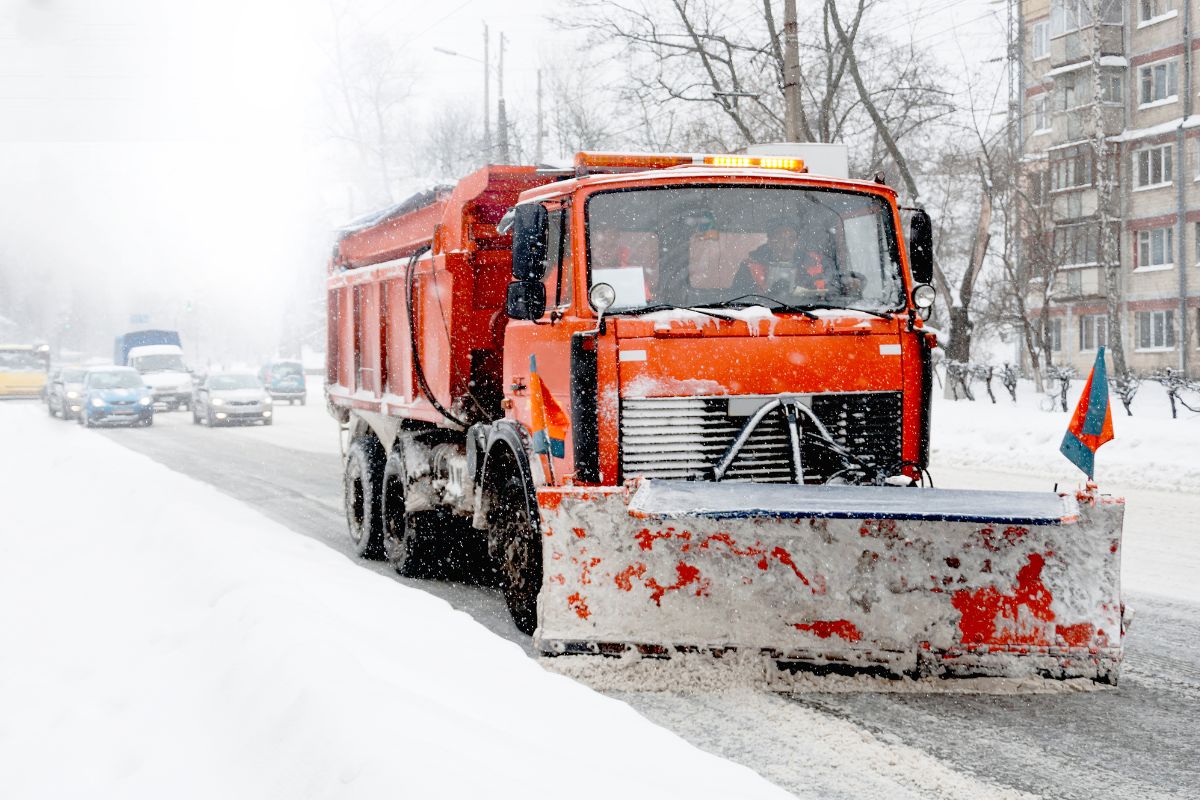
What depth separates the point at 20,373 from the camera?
163ft

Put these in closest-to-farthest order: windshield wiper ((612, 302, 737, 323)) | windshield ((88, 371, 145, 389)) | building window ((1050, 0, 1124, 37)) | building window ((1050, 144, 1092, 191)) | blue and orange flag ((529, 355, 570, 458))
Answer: windshield wiper ((612, 302, 737, 323)) → blue and orange flag ((529, 355, 570, 458)) → windshield ((88, 371, 145, 389)) → building window ((1050, 0, 1124, 37)) → building window ((1050, 144, 1092, 191))

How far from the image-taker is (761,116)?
3238 cm

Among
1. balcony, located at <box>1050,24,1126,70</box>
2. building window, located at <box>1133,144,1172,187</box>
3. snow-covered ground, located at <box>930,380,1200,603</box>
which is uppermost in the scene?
balcony, located at <box>1050,24,1126,70</box>

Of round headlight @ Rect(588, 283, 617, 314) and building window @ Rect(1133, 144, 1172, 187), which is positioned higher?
building window @ Rect(1133, 144, 1172, 187)

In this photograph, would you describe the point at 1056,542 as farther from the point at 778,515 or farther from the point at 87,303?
the point at 87,303

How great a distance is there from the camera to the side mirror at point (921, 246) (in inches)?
265

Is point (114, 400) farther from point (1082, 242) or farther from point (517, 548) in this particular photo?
point (1082, 242)

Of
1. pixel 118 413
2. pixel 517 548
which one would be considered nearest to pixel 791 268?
pixel 517 548

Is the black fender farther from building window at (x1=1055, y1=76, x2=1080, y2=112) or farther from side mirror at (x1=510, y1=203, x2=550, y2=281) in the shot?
building window at (x1=1055, y1=76, x2=1080, y2=112)

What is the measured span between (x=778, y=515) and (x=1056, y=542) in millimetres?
1212

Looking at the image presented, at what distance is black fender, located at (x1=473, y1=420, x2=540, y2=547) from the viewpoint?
22.0 ft

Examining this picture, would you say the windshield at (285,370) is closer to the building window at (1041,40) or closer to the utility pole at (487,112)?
the utility pole at (487,112)

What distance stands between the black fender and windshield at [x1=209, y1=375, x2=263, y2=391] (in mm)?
27445

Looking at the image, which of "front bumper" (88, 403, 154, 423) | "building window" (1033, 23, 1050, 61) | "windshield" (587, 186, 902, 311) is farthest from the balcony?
"windshield" (587, 186, 902, 311)
